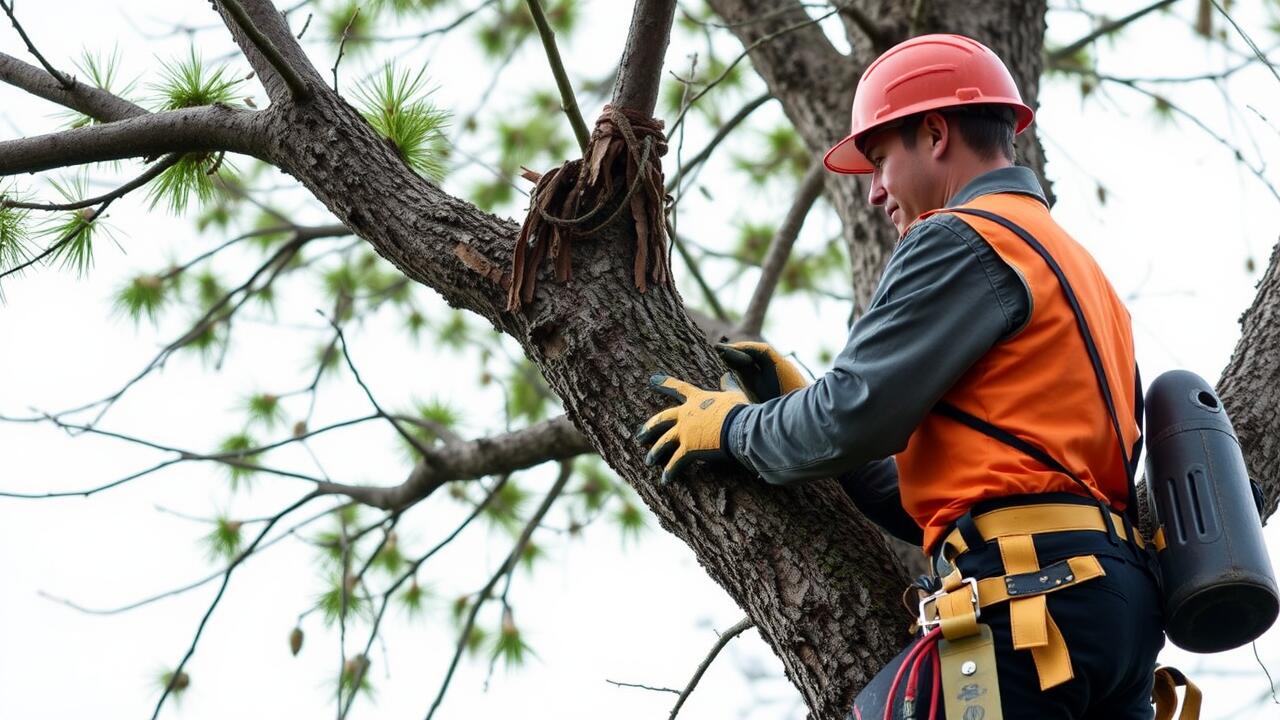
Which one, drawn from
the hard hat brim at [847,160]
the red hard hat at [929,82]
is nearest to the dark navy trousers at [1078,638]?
the red hard hat at [929,82]

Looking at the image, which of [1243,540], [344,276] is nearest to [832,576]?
[1243,540]

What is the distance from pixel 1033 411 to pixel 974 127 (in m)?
0.50

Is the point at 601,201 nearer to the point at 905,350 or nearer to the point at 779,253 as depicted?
the point at 905,350

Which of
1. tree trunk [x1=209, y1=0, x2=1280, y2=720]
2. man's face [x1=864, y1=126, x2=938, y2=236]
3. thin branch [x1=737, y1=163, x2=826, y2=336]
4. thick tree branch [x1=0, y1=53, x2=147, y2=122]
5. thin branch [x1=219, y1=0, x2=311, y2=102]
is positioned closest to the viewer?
tree trunk [x1=209, y1=0, x2=1280, y2=720]

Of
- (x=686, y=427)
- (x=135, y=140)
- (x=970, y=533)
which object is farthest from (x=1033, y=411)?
(x=135, y=140)

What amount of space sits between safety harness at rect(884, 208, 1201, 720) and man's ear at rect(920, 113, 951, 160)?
25 centimetres

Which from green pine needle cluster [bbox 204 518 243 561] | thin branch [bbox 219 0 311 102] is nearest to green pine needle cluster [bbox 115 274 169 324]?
green pine needle cluster [bbox 204 518 243 561]

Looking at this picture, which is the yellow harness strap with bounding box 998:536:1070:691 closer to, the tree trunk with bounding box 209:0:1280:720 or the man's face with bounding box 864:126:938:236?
the tree trunk with bounding box 209:0:1280:720

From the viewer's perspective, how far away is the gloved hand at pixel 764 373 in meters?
2.13

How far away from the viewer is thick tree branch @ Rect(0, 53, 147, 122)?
2.42 m

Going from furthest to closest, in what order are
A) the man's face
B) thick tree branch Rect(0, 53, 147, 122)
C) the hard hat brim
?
1. thick tree branch Rect(0, 53, 147, 122)
2. the hard hat brim
3. the man's face

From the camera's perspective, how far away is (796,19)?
3908 millimetres

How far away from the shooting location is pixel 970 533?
5.35ft

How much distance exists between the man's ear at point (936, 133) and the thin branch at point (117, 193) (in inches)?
51.5
